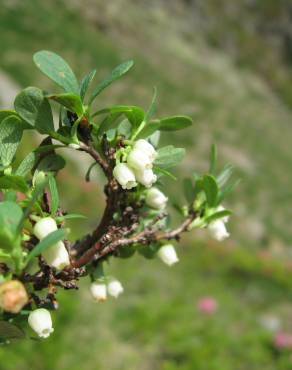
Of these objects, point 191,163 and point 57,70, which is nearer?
point 57,70

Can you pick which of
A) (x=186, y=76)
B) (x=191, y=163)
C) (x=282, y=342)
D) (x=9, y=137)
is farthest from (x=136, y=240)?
(x=186, y=76)

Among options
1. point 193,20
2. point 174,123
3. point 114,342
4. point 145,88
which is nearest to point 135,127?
point 174,123

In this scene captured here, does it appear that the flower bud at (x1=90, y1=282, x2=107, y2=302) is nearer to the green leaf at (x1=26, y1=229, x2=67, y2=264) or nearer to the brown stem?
the brown stem

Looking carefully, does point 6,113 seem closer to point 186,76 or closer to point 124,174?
point 124,174

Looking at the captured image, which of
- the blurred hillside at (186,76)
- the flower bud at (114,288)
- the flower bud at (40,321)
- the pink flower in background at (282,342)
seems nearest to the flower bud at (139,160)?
the flower bud at (40,321)

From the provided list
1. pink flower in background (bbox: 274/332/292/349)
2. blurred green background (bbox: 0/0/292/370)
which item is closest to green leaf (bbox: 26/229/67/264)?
blurred green background (bbox: 0/0/292/370)

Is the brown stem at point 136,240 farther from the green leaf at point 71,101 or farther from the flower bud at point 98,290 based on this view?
the green leaf at point 71,101

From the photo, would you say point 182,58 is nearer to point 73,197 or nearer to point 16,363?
point 73,197
